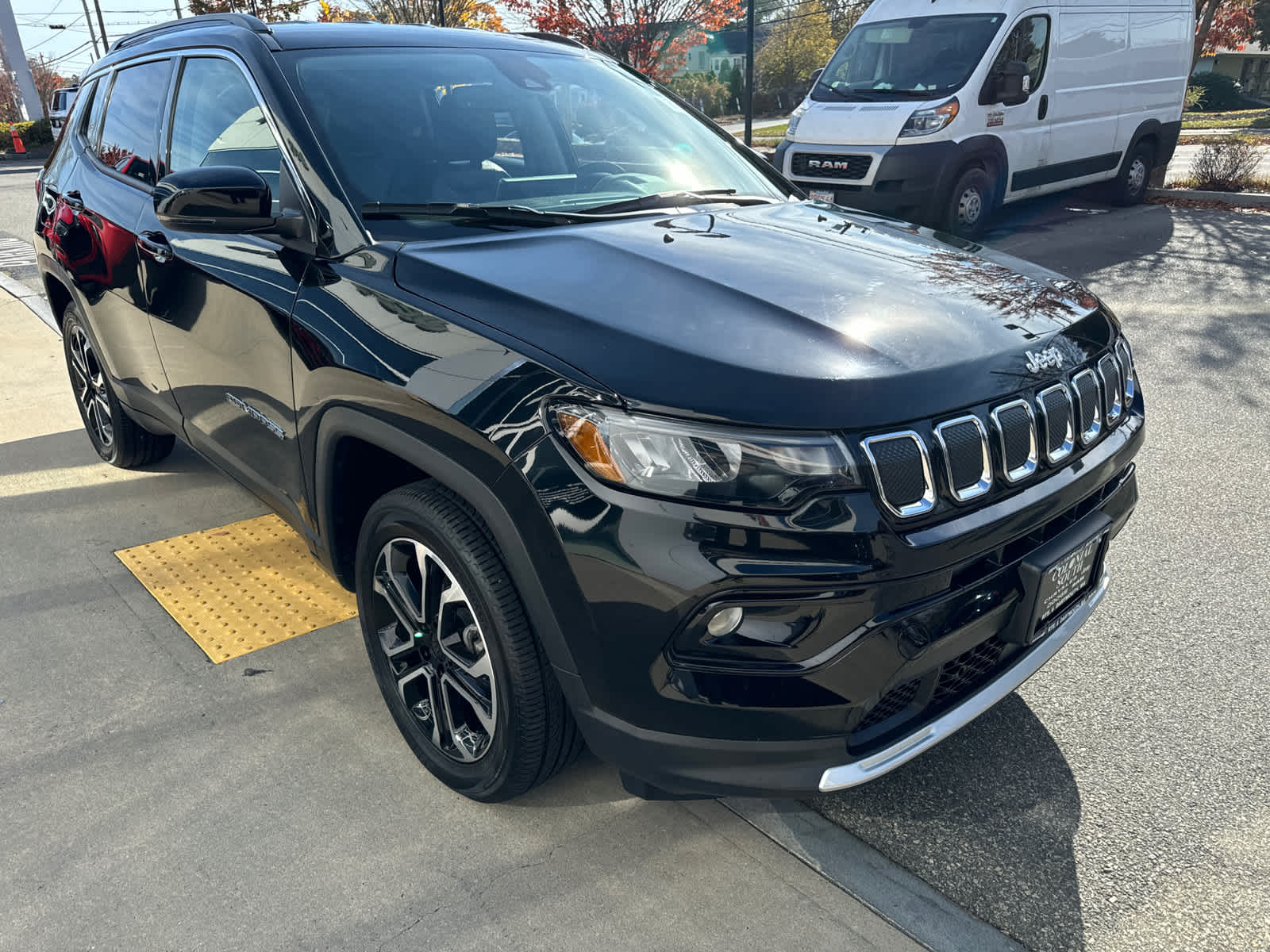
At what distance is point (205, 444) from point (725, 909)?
228 cm

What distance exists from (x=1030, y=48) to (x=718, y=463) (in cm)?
880

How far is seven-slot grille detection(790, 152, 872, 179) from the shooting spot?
8641mm

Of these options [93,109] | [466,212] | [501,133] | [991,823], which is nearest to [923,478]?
[991,823]

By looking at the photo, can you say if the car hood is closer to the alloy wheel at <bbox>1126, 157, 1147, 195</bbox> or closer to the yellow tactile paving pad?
the yellow tactile paving pad

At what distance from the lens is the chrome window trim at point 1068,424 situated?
209cm

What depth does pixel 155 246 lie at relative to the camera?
3.31 metres

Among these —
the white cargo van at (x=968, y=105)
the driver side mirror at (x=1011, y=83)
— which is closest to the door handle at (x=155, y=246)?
the white cargo van at (x=968, y=105)

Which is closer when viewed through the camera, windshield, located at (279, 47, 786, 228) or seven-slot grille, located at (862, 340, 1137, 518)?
seven-slot grille, located at (862, 340, 1137, 518)

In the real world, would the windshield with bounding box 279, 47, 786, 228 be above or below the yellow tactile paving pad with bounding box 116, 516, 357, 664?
above

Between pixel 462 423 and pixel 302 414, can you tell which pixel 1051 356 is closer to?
pixel 462 423

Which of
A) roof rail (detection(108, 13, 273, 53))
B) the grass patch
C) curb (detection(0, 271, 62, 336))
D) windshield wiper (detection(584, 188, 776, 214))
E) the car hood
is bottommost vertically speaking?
the grass patch

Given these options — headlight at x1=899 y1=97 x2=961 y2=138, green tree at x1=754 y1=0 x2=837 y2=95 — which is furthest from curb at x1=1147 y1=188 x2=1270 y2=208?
green tree at x1=754 y1=0 x2=837 y2=95

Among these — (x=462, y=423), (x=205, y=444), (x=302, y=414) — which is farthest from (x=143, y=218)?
(x=462, y=423)

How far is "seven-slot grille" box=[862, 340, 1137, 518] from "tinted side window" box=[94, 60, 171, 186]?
9.54ft
